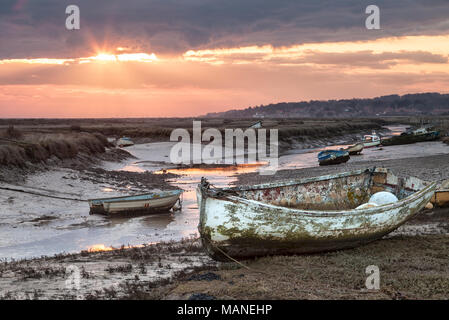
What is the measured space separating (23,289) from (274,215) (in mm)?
5743

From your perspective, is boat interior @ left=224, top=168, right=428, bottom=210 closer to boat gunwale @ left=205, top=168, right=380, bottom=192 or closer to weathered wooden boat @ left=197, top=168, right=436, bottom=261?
boat gunwale @ left=205, top=168, right=380, bottom=192

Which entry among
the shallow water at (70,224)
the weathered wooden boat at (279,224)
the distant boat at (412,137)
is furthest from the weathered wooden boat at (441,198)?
the distant boat at (412,137)

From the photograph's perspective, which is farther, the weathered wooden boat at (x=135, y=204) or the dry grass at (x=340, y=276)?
the weathered wooden boat at (x=135, y=204)

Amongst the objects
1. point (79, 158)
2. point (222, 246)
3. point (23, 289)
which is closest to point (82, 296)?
point (23, 289)

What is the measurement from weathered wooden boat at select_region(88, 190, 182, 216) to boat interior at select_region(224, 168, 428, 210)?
8.51m

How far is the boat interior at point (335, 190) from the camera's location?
13.3m

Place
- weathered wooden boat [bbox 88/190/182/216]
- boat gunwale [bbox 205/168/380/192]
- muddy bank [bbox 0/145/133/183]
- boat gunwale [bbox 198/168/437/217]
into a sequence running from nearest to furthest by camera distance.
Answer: boat gunwale [bbox 198/168/437/217] → boat gunwale [bbox 205/168/380/192] → weathered wooden boat [bbox 88/190/182/216] → muddy bank [bbox 0/145/133/183]

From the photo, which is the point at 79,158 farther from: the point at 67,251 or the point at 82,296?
the point at 82,296

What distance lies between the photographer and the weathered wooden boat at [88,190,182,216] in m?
19.8

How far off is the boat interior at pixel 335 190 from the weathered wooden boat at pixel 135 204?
335 inches

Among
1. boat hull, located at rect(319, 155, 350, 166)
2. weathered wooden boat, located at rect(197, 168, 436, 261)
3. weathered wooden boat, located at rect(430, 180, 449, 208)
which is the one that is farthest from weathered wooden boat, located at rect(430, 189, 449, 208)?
boat hull, located at rect(319, 155, 350, 166)

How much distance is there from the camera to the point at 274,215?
9945 mm

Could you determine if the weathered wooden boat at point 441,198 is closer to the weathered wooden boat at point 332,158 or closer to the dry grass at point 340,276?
the dry grass at point 340,276

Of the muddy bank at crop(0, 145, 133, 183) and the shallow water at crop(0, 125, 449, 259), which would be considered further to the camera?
the muddy bank at crop(0, 145, 133, 183)
